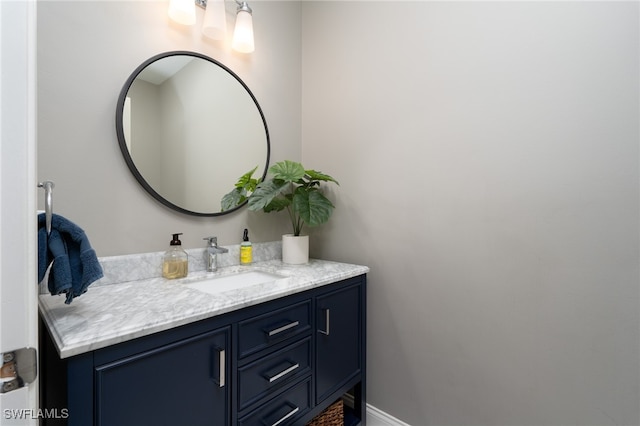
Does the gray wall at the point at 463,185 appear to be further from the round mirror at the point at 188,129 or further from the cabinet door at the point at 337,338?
the cabinet door at the point at 337,338

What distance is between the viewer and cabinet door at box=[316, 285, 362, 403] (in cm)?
134

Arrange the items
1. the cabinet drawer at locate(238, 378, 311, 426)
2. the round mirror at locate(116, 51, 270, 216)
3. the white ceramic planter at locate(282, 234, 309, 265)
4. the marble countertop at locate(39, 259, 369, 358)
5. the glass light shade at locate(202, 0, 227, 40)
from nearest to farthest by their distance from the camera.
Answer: the marble countertop at locate(39, 259, 369, 358) → the cabinet drawer at locate(238, 378, 311, 426) → the round mirror at locate(116, 51, 270, 216) → the glass light shade at locate(202, 0, 227, 40) → the white ceramic planter at locate(282, 234, 309, 265)

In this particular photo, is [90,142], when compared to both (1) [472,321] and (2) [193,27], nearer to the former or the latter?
(2) [193,27]

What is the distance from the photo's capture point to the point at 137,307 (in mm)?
922

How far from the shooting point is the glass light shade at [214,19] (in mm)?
1473

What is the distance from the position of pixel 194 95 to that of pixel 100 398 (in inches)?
51.0

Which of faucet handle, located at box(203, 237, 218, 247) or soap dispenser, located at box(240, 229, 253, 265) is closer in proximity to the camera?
faucet handle, located at box(203, 237, 218, 247)

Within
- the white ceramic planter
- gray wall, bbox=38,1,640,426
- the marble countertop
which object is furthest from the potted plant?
the marble countertop

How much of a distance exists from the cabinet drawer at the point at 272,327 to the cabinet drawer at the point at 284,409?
0.71ft

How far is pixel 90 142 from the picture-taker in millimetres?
1186

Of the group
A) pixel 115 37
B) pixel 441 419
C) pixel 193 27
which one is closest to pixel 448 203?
pixel 441 419

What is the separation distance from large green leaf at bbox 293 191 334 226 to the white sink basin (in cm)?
33

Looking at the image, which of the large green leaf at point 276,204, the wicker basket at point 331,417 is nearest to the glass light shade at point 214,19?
the large green leaf at point 276,204

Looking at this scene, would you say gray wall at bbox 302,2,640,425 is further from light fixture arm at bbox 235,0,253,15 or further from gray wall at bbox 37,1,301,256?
gray wall at bbox 37,1,301,256
